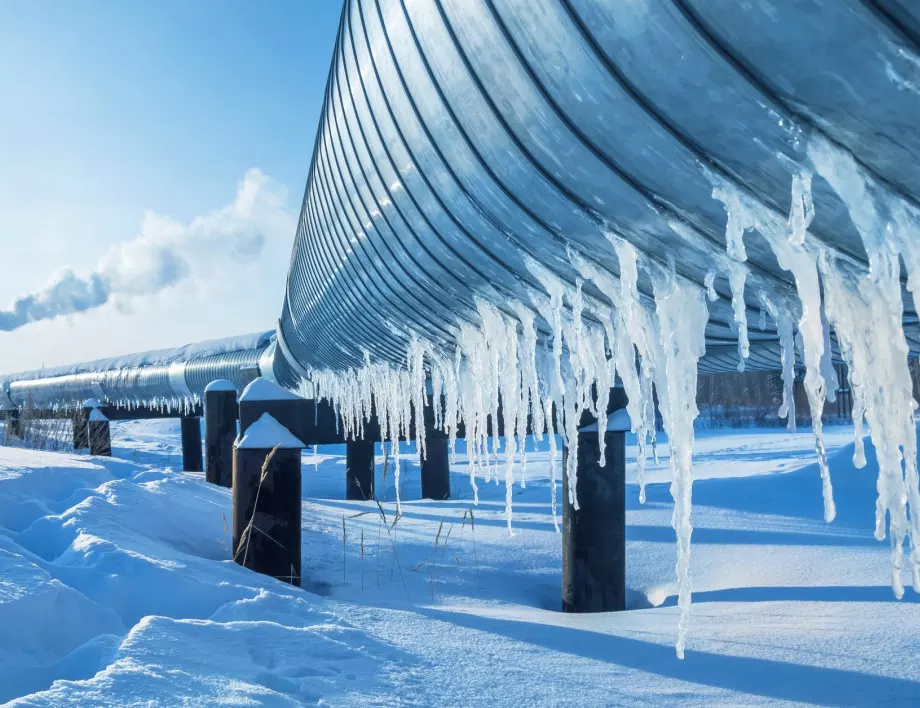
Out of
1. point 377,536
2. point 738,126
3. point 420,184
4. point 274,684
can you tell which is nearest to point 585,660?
point 274,684

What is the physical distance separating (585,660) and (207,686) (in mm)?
1890

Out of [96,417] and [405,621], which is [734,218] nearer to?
[405,621]

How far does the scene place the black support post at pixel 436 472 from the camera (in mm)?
12367

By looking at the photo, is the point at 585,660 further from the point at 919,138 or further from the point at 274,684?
the point at 919,138

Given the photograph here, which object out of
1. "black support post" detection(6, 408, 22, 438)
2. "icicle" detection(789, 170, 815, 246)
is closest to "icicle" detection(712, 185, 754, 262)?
"icicle" detection(789, 170, 815, 246)

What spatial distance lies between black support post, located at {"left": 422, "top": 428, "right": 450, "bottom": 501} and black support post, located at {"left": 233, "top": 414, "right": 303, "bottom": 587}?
702 centimetres

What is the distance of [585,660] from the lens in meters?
3.32

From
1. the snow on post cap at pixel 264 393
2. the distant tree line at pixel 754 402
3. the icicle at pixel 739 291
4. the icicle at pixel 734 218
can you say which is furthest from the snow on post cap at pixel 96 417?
the distant tree line at pixel 754 402

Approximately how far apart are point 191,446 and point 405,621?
17542mm

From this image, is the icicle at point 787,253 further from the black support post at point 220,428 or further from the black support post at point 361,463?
the black support post at point 361,463

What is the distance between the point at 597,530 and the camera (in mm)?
5242

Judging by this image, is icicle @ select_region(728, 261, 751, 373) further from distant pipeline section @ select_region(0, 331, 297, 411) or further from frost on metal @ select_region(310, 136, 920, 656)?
distant pipeline section @ select_region(0, 331, 297, 411)

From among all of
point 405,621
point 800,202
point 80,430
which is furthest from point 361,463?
point 800,202

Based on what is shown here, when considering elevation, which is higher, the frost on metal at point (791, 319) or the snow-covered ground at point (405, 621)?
the frost on metal at point (791, 319)
